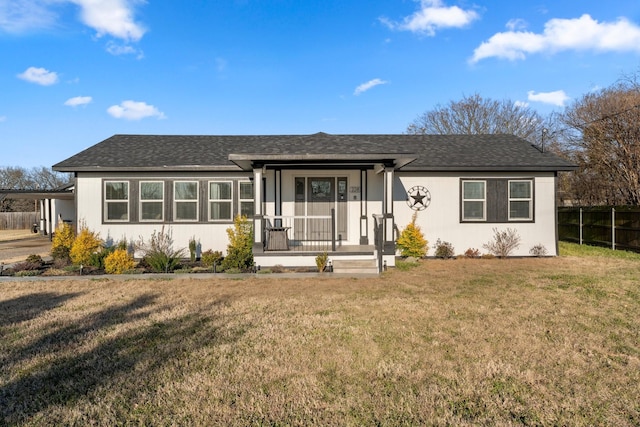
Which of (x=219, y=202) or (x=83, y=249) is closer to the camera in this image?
(x=83, y=249)

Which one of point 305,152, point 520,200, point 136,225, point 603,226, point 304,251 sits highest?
point 305,152

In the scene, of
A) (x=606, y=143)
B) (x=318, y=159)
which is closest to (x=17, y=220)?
(x=318, y=159)

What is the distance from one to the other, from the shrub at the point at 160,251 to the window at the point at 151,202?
0.51m

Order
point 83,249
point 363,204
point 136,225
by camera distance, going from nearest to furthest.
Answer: point 83,249
point 136,225
point 363,204

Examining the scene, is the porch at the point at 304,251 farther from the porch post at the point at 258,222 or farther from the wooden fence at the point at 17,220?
the wooden fence at the point at 17,220

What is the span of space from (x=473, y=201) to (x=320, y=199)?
473 centimetres

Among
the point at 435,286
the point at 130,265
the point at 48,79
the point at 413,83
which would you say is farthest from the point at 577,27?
the point at 48,79

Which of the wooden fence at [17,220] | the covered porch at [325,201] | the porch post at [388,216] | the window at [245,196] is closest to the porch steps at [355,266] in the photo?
the porch post at [388,216]

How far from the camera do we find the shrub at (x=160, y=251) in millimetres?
8344

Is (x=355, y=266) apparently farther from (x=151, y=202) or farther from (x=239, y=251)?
(x=151, y=202)

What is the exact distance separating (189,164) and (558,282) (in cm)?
976

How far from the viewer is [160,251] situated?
8.81 m

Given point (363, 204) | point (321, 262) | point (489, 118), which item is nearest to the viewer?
point (321, 262)

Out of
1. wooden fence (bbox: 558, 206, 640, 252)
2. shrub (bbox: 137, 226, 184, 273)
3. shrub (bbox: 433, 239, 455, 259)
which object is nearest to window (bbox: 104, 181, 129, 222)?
shrub (bbox: 137, 226, 184, 273)
